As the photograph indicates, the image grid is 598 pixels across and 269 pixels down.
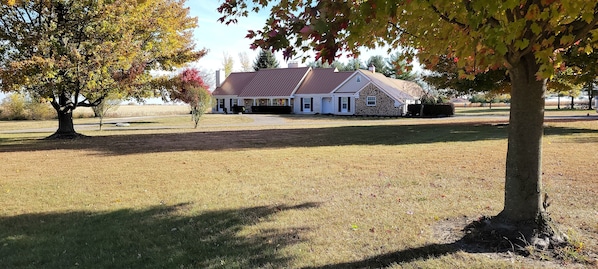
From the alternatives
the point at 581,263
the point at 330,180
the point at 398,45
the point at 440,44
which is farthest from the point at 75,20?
the point at 581,263

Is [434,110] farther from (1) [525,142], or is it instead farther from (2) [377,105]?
(1) [525,142]

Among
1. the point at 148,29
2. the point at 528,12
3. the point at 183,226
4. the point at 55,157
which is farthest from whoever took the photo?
the point at 148,29

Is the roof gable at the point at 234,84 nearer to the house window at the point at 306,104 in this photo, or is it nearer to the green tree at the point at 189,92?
the house window at the point at 306,104

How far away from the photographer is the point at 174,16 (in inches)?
774

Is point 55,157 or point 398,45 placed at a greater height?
point 398,45

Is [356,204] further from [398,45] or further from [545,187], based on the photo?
[545,187]

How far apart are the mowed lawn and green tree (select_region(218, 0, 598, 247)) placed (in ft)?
2.37

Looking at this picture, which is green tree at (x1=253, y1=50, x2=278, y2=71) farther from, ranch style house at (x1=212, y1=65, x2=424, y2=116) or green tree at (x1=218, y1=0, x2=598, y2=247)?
green tree at (x1=218, y1=0, x2=598, y2=247)

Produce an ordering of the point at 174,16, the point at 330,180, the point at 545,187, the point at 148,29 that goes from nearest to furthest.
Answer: the point at 545,187 → the point at 330,180 → the point at 148,29 → the point at 174,16

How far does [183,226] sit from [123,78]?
15.6 m

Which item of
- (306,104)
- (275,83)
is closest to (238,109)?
(275,83)

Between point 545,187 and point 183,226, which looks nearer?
point 183,226

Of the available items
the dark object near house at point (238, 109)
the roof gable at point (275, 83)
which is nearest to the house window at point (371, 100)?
the roof gable at point (275, 83)

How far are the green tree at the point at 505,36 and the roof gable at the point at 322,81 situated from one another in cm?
4385
